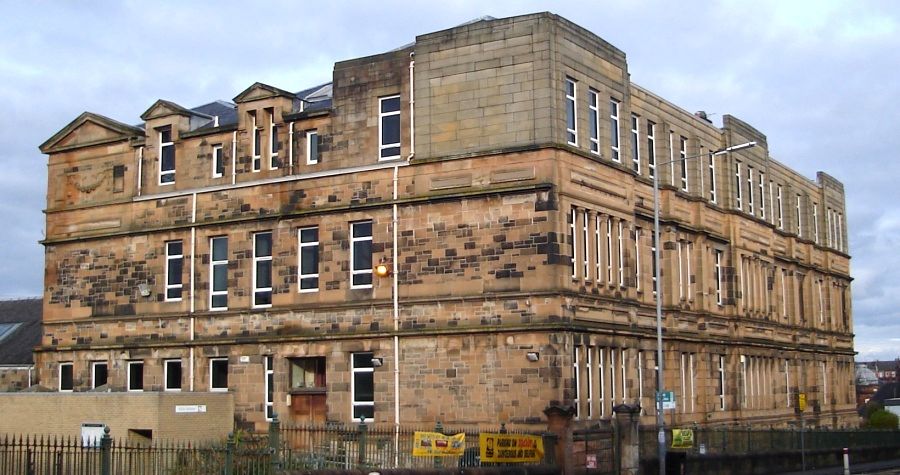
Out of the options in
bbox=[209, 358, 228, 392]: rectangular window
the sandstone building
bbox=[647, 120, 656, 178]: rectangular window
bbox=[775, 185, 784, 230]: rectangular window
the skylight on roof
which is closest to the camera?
the sandstone building

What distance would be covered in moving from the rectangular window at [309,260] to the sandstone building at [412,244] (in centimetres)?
8

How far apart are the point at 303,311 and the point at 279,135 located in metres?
6.15

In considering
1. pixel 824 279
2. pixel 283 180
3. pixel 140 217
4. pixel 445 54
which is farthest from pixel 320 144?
pixel 824 279

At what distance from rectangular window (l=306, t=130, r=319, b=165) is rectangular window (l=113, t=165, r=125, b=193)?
8.20m

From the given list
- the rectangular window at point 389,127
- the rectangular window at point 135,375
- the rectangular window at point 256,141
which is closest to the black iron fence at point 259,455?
the rectangular window at point 135,375

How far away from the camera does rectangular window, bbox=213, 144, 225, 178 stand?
42.2m

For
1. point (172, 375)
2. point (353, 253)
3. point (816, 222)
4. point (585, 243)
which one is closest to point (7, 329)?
point (172, 375)

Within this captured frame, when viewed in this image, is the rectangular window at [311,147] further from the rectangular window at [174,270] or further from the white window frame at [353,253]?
the rectangular window at [174,270]

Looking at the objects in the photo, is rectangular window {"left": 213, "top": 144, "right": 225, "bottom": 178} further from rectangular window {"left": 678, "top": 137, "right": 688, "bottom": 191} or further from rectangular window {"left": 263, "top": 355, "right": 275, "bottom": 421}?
rectangular window {"left": 678, "top": 137, "right": 688, "bottom": 191}

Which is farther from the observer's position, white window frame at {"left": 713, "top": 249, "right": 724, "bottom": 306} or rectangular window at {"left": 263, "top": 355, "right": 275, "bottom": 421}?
white window frame at {"left": 713, "top": 249, "right": 724, "bottom": 306}

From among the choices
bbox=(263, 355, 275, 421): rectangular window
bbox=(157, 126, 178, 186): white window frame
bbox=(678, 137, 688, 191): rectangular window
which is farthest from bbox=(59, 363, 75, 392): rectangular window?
bbox=(678, 137, 688, 191): rectangular window

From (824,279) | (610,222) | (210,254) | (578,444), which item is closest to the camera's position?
(578,444)

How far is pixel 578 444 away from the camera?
31844 millimetres

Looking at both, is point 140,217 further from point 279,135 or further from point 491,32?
point 491,32
